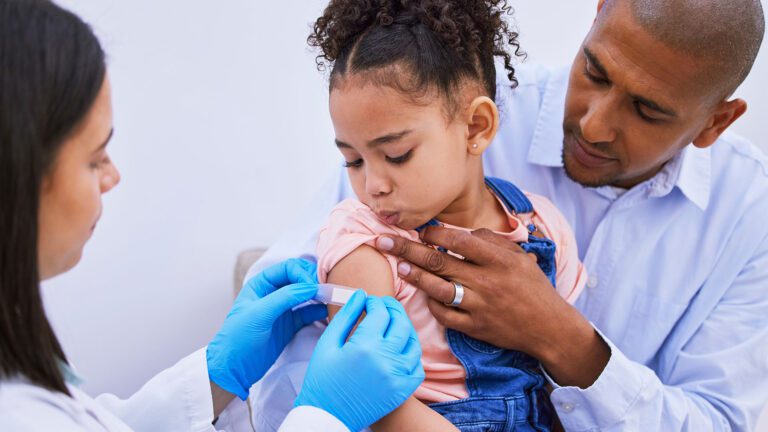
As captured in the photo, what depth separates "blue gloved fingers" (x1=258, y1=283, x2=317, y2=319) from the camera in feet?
4.37

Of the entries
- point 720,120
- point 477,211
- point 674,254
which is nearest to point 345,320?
point 477,211

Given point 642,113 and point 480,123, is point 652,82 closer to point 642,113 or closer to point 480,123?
point 642,113

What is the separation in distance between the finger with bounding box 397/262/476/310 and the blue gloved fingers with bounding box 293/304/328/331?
0.88 feet

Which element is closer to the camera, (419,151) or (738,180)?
(419,151)

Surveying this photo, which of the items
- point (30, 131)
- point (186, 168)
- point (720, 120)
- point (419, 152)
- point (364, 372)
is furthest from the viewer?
point (186, 168)

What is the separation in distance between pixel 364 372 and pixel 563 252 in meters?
0.58

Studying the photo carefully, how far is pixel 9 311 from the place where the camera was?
0.83 meters

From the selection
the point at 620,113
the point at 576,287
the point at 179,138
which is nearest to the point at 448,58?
the point at 620,113

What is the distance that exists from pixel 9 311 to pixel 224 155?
1.52 meters

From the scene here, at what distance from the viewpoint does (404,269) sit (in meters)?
1.28

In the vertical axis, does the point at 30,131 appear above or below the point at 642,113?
above

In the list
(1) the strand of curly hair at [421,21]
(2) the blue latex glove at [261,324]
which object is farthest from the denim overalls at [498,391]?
(1) the strand of curly hair at [421,21]

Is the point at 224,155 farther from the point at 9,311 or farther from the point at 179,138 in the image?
the point at 9,311

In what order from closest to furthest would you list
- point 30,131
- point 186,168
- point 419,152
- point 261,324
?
point 30,131 → point 419,152 → point 261,324 → point 186,168
